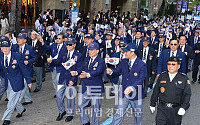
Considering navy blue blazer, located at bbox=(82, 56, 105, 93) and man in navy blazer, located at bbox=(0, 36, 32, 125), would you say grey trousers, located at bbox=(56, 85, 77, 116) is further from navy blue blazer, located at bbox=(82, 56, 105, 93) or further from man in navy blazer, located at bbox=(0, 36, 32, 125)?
man in navy blazer, located at bbox=(0, 36, 32, 125)

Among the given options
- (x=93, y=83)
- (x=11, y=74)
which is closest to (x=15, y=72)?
(x=11, y=74)

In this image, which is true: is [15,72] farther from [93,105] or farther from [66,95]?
[93,105]

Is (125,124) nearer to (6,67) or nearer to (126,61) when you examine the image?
(126,61)

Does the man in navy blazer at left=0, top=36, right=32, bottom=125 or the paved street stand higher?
the man in navy blazer at left=0, top=36, right=32, bottom=125

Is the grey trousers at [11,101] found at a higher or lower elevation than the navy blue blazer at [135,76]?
lower

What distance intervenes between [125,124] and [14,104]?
2.57 metres

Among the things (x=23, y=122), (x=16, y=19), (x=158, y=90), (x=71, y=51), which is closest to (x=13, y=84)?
(x=23, y=122)

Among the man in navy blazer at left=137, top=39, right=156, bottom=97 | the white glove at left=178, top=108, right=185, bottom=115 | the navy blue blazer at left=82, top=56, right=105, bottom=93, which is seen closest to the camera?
the white glove at left=178, top=108, right=185, bottom=115

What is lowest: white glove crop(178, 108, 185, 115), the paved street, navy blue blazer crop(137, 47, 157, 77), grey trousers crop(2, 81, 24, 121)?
the paved street

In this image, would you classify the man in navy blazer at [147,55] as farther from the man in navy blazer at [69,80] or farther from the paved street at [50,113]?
the man in navy blazer at [69,80]

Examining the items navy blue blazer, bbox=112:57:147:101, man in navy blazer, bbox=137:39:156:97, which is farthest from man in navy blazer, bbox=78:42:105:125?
man in navy blazer, bbox=137:39:156:97

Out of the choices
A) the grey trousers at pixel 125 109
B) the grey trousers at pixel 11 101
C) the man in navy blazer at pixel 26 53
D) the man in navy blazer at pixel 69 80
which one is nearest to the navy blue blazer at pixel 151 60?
the man in navy blazer at pixel 69 80

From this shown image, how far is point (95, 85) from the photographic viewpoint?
20.5 ft

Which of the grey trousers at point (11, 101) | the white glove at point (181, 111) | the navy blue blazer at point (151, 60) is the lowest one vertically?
the grey trousers at point (11, 101)
